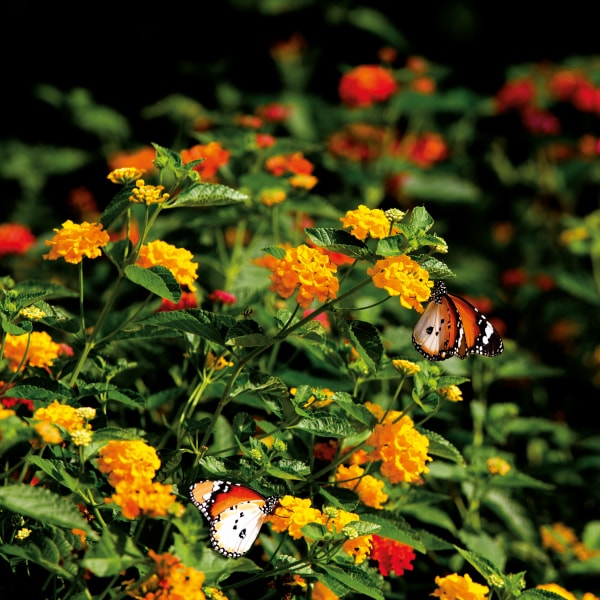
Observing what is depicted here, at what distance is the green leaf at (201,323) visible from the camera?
1583 millimetres

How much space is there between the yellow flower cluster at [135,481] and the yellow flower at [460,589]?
61 centimetres

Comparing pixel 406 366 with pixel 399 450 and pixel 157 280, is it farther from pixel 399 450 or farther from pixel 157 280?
pixel 157 280

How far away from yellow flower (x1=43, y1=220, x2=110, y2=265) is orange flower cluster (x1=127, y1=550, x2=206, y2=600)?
62 centimetres

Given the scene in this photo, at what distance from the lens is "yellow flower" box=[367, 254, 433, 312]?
1513 mm

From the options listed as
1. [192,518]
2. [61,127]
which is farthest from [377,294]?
[61,127]

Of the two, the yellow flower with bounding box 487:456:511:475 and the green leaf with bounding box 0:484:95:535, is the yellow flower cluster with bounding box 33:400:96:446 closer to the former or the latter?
the green leaf with bounding box 0:484:95:535

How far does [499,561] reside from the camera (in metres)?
2.13

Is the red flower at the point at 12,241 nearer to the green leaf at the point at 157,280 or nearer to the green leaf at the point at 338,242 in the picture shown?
the green leaf at the point at 157,280

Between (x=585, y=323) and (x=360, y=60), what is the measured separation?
2.09 metres

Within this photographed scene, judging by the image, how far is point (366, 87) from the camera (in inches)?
135

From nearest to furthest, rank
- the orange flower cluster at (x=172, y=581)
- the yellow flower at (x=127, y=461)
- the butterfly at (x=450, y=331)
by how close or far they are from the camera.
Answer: the orange flower cluster at (x=172, y=581)
the yellow flower at (x=127, y=461)
the butterfly at (x=450, y=331)

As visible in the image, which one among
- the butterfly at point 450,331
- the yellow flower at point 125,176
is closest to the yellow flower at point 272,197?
the butterfly at point 450,331

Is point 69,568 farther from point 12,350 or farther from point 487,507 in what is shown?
point 487,507

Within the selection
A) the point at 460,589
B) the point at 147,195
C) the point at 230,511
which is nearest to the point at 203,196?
the point at 147,195
